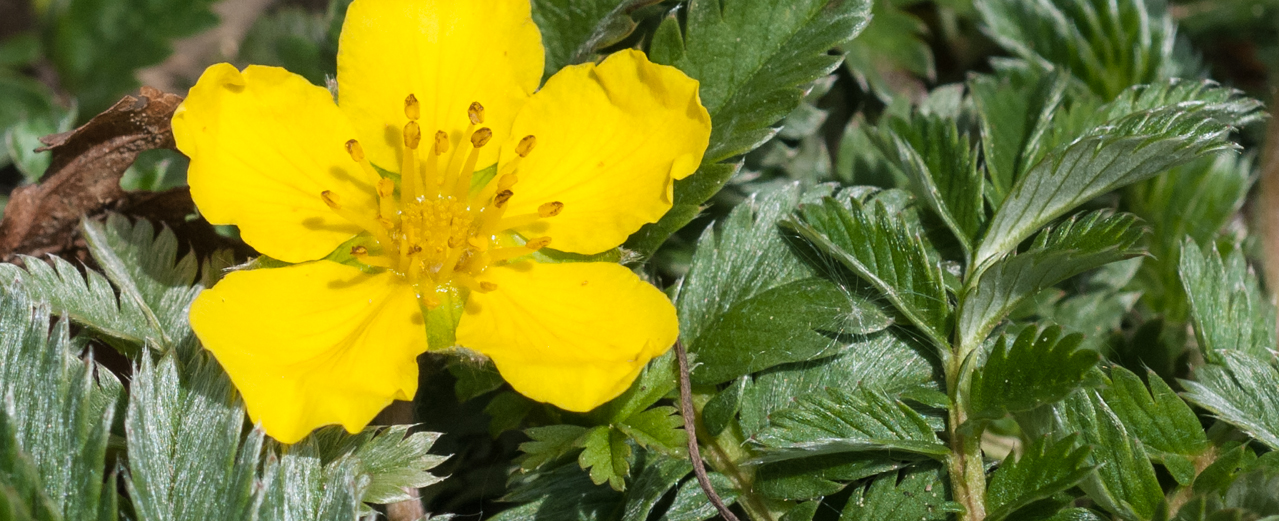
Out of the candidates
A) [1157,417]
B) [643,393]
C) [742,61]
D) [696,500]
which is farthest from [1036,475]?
[742,61]

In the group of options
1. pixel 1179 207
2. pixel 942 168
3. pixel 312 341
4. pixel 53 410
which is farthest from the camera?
pixel 1179 207

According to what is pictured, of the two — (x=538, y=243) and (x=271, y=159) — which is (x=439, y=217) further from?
(x=271, y=159)

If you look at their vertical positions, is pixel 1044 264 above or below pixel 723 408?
below

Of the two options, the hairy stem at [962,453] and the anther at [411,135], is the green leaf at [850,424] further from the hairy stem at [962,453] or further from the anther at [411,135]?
the anther at [411,135]

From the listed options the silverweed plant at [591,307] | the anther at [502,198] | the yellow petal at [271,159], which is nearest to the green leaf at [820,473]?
the silverweed plant at [591,307]

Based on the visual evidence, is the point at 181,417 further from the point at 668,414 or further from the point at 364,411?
the point at 668,414
